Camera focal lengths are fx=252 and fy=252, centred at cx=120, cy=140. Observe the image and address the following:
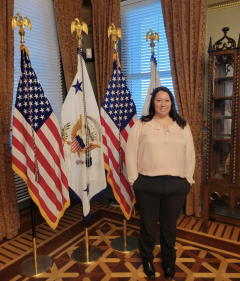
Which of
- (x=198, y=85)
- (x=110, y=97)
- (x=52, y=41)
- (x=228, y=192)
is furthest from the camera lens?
(x=52, y=41)

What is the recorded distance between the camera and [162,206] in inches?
82.8

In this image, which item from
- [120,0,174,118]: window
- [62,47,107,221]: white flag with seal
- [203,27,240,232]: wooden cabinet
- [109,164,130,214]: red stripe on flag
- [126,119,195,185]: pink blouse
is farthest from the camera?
[120,0,174,118]: window

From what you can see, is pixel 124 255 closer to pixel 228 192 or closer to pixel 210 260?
pixel 210 260

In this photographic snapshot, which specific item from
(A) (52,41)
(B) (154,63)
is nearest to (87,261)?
(B) (154,63)

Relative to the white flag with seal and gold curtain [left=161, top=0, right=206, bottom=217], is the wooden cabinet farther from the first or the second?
the white flag with seal

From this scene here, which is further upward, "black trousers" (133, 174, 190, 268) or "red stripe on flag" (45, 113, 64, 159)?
"red stripe on flag" (45, 113, 64, 159)

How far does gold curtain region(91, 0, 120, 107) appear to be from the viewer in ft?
11.4

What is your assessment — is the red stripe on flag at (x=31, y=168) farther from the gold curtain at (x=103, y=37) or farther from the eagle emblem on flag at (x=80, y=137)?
the gold curtain at (x=103, y=37)

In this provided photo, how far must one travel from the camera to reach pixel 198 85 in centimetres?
307

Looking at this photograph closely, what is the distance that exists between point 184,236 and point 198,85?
5.84 ft

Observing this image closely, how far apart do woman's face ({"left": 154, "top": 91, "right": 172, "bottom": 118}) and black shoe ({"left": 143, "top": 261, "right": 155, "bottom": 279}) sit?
131cm

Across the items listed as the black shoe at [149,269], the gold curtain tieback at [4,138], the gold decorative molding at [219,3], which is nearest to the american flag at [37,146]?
the gold curtain tieback at [4,138]

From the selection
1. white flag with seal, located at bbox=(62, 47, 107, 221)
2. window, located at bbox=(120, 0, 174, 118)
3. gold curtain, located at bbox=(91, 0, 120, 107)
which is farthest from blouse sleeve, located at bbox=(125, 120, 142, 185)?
gold curtain, located at bbox=(91, 0, 120, 107)

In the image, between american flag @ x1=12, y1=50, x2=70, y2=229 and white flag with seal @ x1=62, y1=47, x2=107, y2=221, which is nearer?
american flag @ x1=12, y1=50, x2=70, y2=229
